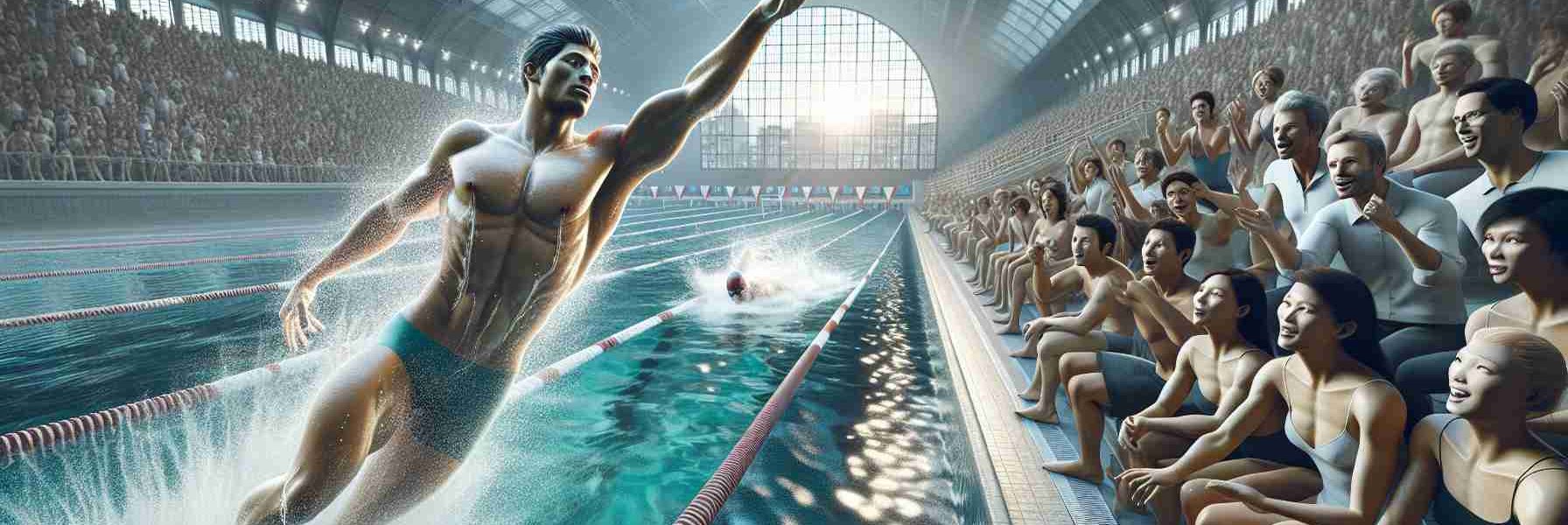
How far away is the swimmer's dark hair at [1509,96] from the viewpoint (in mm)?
2488

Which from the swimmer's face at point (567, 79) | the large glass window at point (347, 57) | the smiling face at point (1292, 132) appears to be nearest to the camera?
the swimmer's face at point (567, 79)

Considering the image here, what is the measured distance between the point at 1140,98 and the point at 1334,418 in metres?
18.8

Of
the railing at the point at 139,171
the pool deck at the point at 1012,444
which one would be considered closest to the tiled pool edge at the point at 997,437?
the pool deck at the point at 1012,444

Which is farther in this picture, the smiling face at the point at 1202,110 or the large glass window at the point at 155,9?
the large glass window at the point at 155,9

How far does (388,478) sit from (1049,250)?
14.9ft

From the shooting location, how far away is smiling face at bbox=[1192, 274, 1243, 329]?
7.42ft

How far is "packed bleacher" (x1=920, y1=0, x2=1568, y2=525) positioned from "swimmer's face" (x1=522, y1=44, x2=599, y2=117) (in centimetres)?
194

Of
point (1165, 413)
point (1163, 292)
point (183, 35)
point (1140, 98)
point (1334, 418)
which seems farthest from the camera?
point (183, 35)

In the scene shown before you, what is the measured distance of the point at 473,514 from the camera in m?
3.35

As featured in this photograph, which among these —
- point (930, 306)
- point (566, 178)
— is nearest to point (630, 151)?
point (566, 178)

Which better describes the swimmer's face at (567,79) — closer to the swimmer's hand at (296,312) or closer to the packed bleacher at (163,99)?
the swimmer's hand at (296,312)

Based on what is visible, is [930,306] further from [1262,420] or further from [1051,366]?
[1262,420]

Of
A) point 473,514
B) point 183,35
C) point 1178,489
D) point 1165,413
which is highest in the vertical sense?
point 183,35

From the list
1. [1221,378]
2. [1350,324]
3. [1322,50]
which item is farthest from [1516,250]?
[1322,50]
